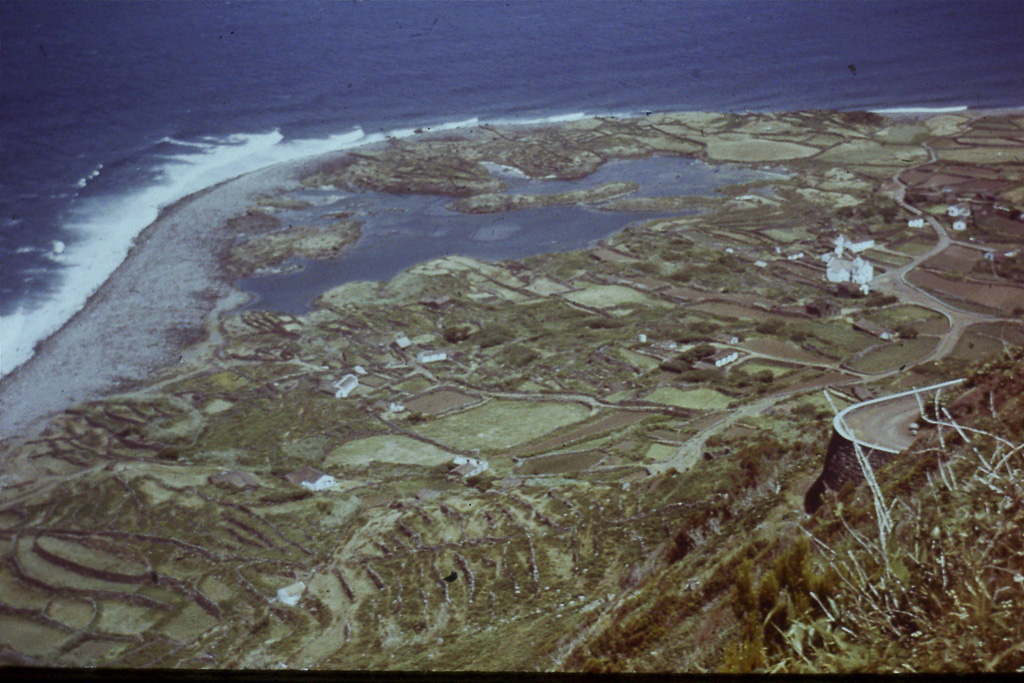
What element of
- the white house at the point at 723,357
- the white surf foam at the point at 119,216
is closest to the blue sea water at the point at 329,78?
the white surf foam at the point at 119,216

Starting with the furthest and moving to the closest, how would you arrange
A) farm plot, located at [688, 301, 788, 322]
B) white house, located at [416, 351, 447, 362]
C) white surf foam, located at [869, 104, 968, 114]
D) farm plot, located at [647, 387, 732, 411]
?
1. white surf foam, located at [869, 104, 968, 114]
2. farm plot, located at [688, 301, 788, 322]
3. white house, located at [416, 351, 447, 362]
4. farm plot, located at [647, 387, 732, 411]

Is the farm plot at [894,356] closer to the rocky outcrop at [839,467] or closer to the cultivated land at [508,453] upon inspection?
the cultivated land at [508,453]

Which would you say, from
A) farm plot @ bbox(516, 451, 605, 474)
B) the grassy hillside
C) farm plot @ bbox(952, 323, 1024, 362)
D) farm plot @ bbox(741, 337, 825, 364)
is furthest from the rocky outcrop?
farm plot @ bbox(741, 337, 825, 364)

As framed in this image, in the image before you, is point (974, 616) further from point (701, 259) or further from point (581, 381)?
point (701, 259)

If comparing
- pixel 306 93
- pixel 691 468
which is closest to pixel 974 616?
pixel 691 468

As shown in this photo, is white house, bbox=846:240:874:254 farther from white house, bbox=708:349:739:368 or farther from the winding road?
white house, bbox=708:349:739:368

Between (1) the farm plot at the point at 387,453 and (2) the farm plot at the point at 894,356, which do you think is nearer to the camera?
(1) the farm plot at the point at 387,453
